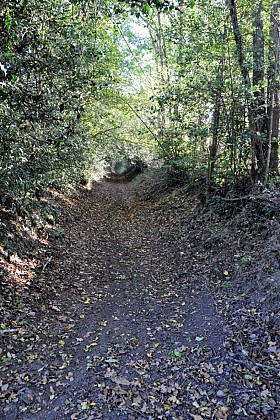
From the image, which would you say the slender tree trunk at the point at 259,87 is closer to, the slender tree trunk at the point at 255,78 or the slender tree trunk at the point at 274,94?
the slender tree trunk at the point at 255,78

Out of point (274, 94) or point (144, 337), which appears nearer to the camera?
point (144, 337)

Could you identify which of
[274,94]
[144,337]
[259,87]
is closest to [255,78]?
[259,87]

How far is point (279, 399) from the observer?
3570 millimetres

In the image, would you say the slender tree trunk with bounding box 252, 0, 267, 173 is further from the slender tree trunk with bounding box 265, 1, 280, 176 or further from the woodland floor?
the woodland floor

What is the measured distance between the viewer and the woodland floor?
3711 millimetres

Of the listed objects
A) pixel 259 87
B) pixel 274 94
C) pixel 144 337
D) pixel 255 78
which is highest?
pixel 255 78

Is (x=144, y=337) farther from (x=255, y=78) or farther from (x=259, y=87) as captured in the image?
(x=255, y=78)

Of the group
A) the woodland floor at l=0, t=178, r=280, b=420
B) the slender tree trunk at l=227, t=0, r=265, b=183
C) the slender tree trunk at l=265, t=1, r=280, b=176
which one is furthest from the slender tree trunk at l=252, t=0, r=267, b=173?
the woodland floor at l=0, t=178, r=280, b=420

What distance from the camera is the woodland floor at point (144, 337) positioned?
3.71 m

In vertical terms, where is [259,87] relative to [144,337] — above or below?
above

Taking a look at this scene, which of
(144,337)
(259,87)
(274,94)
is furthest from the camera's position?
(274,94)

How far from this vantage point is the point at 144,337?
5051 mm

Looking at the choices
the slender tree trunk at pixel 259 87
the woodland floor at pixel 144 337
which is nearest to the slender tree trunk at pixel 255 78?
the slender tree trunk at pixel 259 87

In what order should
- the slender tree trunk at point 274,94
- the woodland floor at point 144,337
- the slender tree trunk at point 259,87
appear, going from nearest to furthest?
the woodland floor at point 144,337 → the slender tree trunk at point 274,94 → the slender tree trunk at point 259,87
